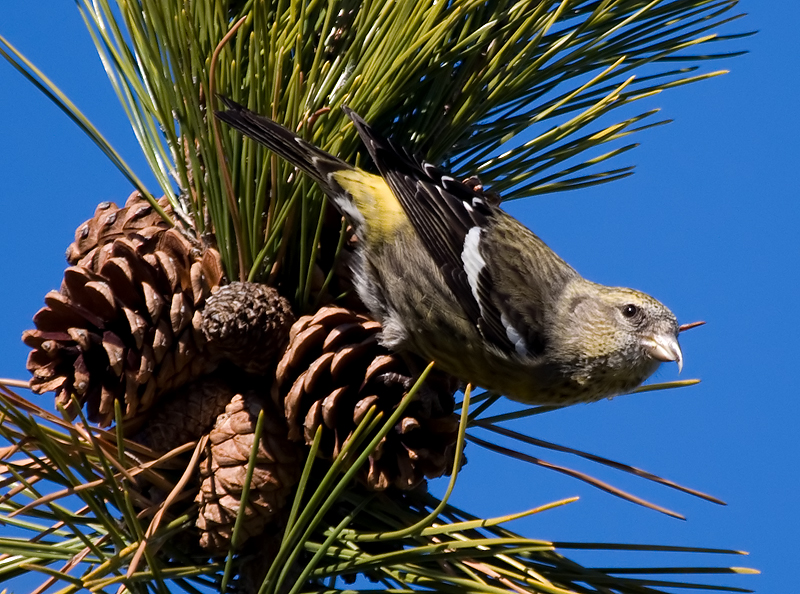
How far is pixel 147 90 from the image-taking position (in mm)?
1891

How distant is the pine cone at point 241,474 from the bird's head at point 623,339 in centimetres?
105

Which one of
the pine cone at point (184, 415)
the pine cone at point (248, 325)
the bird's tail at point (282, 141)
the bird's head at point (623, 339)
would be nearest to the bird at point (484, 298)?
the bird's head at point (623, 339)

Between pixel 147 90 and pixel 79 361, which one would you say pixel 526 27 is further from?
pixel 79 361

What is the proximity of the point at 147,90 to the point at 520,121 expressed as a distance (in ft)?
2.99

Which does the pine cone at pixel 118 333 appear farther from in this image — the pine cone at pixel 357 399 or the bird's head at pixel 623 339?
the bird's head at pixel 623 339

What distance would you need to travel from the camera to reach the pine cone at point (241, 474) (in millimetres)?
1581

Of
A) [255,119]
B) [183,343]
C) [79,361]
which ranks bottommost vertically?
[79,361]

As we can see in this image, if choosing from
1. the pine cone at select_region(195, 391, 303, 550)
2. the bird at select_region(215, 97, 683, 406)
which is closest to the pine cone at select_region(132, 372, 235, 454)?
the pine cone at select_region(195, 391, 303, 550)

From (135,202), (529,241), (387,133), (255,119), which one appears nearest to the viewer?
(255,119)

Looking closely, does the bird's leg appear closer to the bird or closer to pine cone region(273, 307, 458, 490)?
the bird

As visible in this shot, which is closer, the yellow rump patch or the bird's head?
the yellow rump patch

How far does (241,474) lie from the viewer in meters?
1.60

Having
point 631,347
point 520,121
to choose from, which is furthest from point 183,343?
point 631,347

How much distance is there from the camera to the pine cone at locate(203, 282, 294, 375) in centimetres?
161
